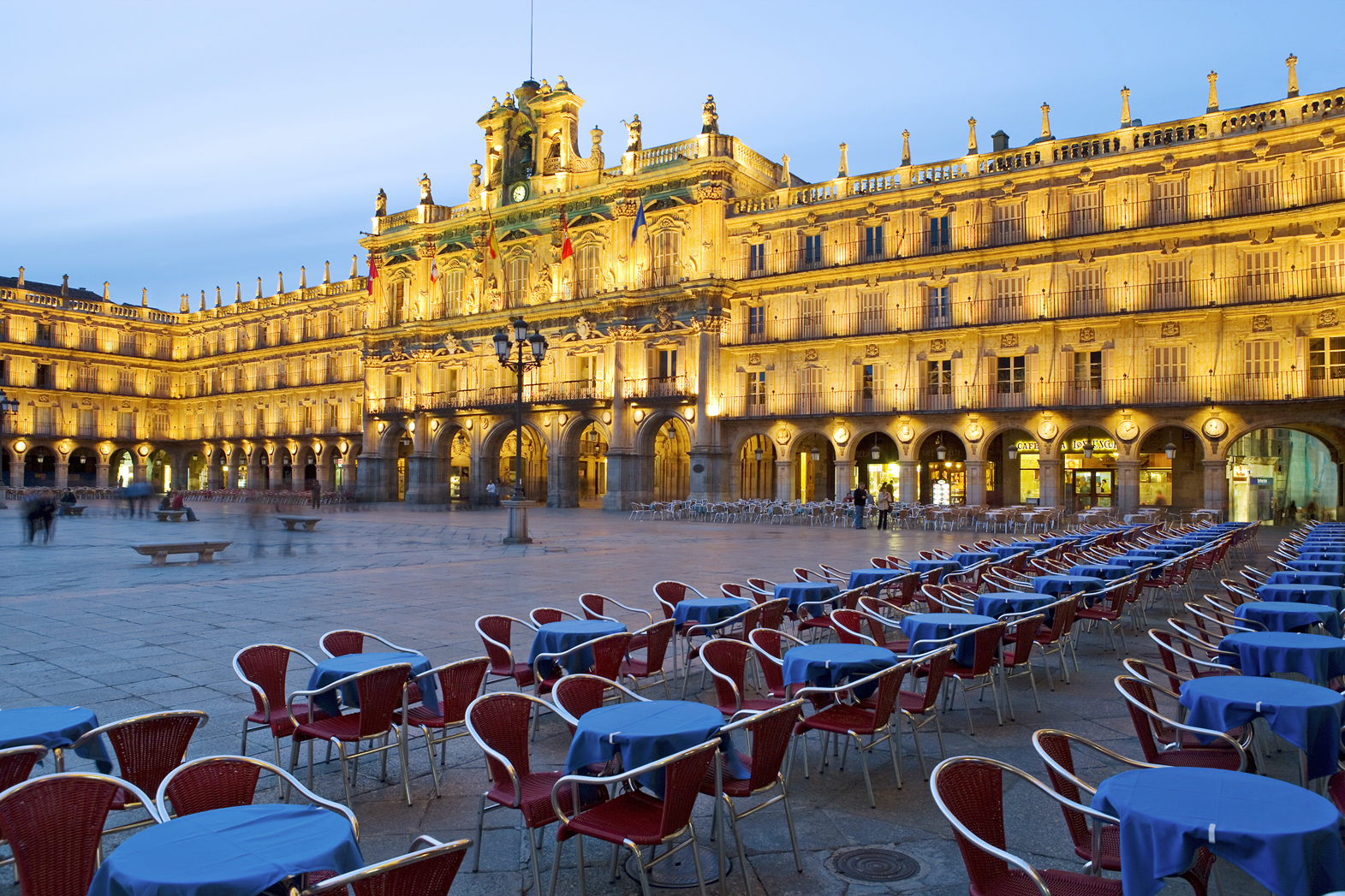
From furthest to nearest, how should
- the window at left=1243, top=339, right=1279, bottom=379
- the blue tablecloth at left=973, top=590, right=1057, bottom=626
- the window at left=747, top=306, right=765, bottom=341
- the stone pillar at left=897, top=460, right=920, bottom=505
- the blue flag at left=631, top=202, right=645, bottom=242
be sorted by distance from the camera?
1. the blue flag at left=631, top=202, right=645, bottom=242
2. the window at left=747, top=306, right=765, bottom=341
3. the stone pillar at left=897, top=460, right=920, bottom=505
4. the window at left=1243, top=339, right=1279, bottom=379
5. the blue tablecloth at left=973, top=590, right=1057, bottom=626

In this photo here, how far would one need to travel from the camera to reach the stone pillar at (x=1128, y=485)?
28.8 metres

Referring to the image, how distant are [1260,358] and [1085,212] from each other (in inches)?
271

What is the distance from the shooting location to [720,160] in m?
35.8

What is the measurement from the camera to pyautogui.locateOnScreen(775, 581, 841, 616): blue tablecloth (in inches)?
338

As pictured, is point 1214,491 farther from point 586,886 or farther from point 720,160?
point 586,886

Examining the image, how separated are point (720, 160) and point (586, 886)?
1350 inches

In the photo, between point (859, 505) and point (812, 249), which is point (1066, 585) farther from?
point (812, 249)

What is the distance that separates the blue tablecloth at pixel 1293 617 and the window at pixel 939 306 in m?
26.2

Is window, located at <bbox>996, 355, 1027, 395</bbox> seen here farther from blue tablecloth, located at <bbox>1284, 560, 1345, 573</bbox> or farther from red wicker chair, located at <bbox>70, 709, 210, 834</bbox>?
red wicker chair, located at <bbox>70, 709, 210, 834</bbox>

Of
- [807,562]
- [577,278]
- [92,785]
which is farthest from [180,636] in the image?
[577,278]

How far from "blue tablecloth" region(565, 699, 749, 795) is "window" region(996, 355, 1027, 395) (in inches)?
1155

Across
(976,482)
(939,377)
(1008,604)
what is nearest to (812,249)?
(939,377)

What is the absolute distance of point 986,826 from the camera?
3451 mm

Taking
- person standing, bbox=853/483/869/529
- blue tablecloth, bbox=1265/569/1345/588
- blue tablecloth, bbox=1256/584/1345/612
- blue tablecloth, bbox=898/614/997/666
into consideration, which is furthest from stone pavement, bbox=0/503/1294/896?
person standing, bbox=853/483/869/529
